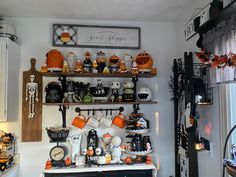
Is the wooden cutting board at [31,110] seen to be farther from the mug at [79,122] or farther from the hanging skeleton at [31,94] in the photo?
the mug at [79,122]

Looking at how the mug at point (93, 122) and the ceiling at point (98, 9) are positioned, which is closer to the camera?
the ceiling at point (98, 9)

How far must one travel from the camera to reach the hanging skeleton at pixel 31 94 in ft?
7.96

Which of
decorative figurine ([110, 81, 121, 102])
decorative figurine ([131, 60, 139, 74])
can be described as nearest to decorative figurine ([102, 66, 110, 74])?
decorative figurine ([110, 81, 121, 102])

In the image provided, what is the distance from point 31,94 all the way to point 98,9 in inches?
45.3

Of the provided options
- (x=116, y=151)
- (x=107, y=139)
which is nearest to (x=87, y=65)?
(x=107, y=139)

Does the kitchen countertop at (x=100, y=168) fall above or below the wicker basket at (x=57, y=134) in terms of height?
below

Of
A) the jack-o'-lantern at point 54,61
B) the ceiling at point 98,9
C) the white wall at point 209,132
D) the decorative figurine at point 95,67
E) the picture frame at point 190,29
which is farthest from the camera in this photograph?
the decorative figurine at point 95,67

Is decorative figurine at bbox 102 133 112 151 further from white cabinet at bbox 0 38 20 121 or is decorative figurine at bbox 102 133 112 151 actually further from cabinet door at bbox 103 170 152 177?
white cabinet at bbox 0 38 20 121

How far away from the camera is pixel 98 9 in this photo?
2311mm

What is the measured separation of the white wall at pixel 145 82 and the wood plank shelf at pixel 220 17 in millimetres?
1045

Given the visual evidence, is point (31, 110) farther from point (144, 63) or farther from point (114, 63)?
point (144, 63)

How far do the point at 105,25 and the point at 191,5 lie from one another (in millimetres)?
961

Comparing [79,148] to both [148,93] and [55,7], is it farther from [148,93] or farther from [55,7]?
[55,7]

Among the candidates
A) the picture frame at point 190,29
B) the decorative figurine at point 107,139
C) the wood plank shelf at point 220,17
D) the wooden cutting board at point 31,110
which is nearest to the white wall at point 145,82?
the wooden cutting board at point 31,110
